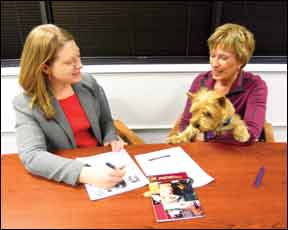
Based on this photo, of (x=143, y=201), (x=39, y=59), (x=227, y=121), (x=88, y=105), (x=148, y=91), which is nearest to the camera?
(x=143, y=201)

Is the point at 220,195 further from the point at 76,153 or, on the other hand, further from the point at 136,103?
the point at 136,103

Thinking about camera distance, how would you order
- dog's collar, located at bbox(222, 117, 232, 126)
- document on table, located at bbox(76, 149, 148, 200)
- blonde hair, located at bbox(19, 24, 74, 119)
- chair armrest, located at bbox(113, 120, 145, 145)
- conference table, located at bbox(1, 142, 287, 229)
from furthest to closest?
1. chair armrest, located at bbox(113, 120, 145, 145)
2. dog's collar, located at bbox(222, 117, 232, 126)
3. blonde hair, located at bbox(19, 24, 74, 119)
4. document on table, located at bbox(76, 149, 148, 200)
5. conference table, located at bbox(1, 142, 287, 229)

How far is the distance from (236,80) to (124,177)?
36.2 inches

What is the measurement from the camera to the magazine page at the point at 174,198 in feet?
3.95

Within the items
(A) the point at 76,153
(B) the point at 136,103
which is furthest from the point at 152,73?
(A) the point at 76,153

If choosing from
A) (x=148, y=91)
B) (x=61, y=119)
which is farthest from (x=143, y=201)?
(x=148, y=91)

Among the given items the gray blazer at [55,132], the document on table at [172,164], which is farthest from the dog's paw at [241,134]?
the gray blazer at [55,132]

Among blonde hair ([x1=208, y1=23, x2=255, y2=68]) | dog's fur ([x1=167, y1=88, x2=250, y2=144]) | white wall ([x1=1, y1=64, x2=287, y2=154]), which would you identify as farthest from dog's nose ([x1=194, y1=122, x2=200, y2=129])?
white wall ([x1=1, y1=64, x2=287, y2=154])

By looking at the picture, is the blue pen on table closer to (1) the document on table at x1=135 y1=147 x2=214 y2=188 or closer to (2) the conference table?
(2) the conference table

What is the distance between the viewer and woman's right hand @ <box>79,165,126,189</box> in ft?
4.34

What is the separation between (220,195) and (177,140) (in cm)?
47

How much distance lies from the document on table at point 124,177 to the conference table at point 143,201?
3 centimetres

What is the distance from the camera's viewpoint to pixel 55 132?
1.62 m

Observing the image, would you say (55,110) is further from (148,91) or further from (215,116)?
(148,91)
